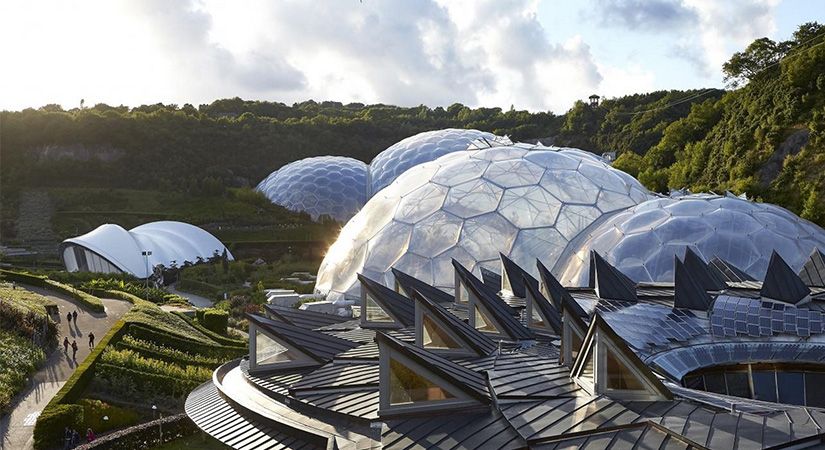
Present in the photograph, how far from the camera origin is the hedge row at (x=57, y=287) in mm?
40838

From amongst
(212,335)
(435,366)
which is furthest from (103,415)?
(435,366)

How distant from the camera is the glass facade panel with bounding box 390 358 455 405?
10.0m

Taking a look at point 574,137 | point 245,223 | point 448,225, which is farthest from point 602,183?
point 574,137

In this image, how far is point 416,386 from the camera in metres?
10.0

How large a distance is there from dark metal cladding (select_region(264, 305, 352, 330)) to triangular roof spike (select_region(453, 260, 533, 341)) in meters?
4.11

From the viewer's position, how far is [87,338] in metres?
33.8

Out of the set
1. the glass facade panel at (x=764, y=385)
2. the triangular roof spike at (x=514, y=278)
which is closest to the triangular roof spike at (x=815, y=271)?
the glass facade panel at (x=764, y=385)

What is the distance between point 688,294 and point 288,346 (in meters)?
9.79

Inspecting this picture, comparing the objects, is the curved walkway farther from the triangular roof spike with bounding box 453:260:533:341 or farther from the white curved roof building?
the white curved roof building

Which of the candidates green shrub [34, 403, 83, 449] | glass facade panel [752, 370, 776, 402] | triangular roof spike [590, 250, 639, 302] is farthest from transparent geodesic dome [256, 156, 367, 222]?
glass facade panel [752, 370, 776, 402]

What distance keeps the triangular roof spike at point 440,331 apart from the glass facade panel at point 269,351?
2563mm

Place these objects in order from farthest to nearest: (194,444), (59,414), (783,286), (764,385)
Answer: (194,444) → (59,414) → (783,286) → (764,385)

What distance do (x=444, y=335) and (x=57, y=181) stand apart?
89.8 m

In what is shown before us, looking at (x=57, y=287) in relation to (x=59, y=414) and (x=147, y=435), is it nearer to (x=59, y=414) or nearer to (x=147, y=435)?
(x=59, y=414)
